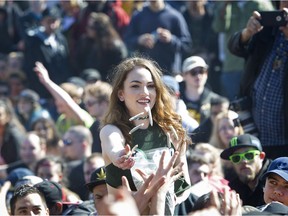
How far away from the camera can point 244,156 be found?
26.8 feet

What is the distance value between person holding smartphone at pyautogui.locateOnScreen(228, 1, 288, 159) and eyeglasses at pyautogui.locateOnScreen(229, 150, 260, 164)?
0.23 metres

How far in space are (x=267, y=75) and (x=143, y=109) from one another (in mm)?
1911

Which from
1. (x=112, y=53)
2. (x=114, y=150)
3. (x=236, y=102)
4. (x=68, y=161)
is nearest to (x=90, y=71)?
(x=112, y=53)

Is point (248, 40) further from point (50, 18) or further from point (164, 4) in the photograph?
point (50, 18)

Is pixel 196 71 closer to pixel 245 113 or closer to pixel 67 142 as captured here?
pixel 67 142

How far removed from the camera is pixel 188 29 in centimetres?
1398

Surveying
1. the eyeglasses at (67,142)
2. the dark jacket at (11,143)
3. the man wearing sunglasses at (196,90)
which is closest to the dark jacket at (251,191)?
the man wearing sunglasses at (196,90)

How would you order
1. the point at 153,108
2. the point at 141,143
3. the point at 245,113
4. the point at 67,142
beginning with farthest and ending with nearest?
the point at 67,142 → the point at 245,113 → the point at 153,108 → the point at 141,143

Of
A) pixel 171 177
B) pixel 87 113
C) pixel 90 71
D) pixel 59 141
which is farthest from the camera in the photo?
pixel 90 71

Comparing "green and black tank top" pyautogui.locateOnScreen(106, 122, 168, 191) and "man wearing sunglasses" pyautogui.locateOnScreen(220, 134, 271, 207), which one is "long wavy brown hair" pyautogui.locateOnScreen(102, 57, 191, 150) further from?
"man wearing sunglasses" pyautogui.locateOnScreen(220, 134, 271, 207)

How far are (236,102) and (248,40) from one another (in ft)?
1.76

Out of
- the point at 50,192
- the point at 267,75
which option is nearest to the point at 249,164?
the point at 267,75

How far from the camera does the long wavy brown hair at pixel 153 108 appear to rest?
647cm

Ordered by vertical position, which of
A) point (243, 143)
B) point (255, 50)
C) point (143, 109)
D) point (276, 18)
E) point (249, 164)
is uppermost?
point (276, 18)
